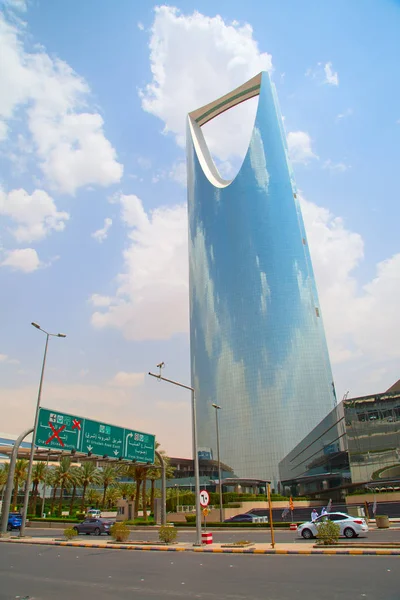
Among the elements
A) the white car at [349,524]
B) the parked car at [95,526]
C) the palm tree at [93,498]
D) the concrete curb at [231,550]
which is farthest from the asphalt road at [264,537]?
the palm tree at [93,498]

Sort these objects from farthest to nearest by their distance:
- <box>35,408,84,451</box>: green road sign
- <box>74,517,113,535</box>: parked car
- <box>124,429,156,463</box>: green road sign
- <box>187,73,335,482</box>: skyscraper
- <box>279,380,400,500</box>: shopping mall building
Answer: <box>187,73,335,482</box>: skyscraper → <box>279,380,400,500</box>: shopping mall building → <box>74,517,113,535</box>: parked car → <box>124,429,156,463</box>: green road sign → <box>35,408,84,451</box>: green road sign

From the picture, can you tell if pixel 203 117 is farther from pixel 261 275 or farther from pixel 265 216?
pixel 261 275

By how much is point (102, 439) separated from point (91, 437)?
126 centimetres

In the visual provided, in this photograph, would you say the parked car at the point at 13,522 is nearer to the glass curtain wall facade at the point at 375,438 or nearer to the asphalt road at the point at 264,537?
the asphalt road at the point at 264,537

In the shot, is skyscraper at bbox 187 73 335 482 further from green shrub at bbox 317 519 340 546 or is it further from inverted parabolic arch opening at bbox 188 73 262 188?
green shrub at bbox 317 519 340 546

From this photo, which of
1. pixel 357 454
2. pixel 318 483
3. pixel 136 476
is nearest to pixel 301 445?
pixel 318 483

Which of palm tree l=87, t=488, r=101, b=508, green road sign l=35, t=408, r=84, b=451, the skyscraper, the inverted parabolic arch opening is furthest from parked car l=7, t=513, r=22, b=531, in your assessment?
the inverted parabolic arch opening

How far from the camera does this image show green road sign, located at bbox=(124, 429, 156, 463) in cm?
4006

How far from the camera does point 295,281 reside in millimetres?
132250

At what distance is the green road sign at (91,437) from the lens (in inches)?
1320

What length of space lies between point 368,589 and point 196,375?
13663 centimetres

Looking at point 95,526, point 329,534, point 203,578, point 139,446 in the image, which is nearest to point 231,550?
point 329,534

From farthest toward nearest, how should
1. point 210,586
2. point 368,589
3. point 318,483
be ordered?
point 318,483 < point 210,586 < point 368,589

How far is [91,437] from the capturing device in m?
36.6
